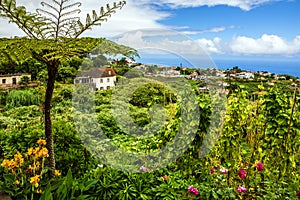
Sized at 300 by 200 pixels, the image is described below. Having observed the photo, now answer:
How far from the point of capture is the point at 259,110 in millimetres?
2672

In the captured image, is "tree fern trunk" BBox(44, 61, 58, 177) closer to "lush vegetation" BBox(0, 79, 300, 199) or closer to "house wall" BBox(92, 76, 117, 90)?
"lush vegetation" BBox(0, 79, 300, 199)

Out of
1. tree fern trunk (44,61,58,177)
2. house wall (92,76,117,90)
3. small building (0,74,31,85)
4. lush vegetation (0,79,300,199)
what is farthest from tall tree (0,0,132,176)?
small building (0,74,31,85)

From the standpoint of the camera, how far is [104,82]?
3.77 m

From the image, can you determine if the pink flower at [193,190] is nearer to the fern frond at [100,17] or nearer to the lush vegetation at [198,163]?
the lush vegetation at [198,163]

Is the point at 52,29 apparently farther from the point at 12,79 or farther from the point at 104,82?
the point at 12,79

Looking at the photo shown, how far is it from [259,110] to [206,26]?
1.52 meters

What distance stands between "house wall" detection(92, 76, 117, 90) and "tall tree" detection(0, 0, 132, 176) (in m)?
1.08

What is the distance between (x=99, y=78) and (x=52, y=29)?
155cm

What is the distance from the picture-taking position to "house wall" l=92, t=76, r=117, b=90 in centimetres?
351

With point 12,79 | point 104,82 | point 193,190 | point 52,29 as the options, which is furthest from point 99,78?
point 12,79

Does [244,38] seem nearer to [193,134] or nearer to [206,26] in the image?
[206,26]

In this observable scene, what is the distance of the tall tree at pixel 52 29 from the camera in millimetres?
2109

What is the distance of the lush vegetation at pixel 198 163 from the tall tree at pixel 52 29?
1.05 ft

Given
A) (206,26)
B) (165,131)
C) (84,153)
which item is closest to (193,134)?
(165,131)
